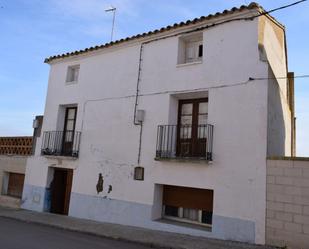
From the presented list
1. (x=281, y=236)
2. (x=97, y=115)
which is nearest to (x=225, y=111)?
(x=281, y=236)

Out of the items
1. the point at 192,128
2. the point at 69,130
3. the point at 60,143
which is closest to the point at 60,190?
the point at 60,143

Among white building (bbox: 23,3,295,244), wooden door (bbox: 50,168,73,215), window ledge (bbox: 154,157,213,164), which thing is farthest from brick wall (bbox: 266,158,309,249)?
wooden door (bbox: 50,168,73,215)

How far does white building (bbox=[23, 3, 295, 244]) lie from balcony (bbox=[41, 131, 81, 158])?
1.6 inches

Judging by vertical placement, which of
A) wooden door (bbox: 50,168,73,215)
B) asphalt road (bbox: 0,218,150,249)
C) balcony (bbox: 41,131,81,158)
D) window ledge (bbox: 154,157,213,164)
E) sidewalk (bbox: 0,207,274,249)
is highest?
balcony (bbox: 41,131,81,158)

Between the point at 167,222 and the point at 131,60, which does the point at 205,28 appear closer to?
the point at 131,60

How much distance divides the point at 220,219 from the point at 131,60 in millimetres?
5897

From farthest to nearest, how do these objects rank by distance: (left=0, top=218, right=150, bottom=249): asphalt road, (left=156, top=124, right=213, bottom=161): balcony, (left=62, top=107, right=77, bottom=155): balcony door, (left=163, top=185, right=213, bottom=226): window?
(left=62, top=107, right=77, bottom=155): balcony door → (left=156, top=124, right=213, bottom=161): balcony → (left=163, top=185, right=213, bottom=226): window → (left=0, top=218, right=150, bottom=249): asphalt road

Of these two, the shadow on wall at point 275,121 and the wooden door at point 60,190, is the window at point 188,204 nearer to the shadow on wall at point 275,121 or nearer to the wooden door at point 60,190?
the shadow on wall at point 275,121

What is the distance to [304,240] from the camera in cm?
758

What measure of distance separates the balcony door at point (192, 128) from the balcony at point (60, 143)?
4.12 meters

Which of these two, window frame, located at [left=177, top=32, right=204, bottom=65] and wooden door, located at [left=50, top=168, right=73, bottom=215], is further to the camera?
wooden door, located at [left=50, top=168, right=73, bottom=215]

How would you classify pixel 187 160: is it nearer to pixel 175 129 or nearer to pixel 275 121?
pixel 175 129

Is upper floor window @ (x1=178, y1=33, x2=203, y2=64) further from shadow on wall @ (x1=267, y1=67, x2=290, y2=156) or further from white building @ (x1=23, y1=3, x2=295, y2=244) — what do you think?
shadow on wall @ (x1=267, y1=67, x2=290, y2=156)

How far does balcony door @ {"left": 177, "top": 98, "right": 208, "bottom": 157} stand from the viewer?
9.85 m
